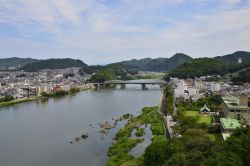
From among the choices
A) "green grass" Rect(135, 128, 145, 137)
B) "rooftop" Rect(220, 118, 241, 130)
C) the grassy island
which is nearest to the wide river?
"green grass" Rect(135, 128, 145, 137)

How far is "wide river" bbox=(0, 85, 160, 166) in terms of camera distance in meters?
9.11

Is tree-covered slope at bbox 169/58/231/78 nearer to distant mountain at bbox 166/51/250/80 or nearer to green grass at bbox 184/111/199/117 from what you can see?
distant mountain at bbox 166/51/250/80

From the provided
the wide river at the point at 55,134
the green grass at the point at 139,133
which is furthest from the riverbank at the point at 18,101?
the green grass at the point at 139,133

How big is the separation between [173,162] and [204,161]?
60 centimetres

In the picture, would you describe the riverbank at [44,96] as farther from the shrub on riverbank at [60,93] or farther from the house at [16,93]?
the house at [16,93]

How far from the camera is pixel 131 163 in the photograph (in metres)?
8.15

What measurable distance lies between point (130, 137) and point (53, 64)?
64.1 metres

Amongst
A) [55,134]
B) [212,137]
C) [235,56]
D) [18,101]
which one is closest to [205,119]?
[212,137]

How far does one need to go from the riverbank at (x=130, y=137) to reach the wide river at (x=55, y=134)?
0.33 meters

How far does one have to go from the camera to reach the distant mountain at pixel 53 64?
67894 mm

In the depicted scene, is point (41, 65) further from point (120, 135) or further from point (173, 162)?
point (173, 162)

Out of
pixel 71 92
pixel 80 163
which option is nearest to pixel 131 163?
pixel 80 163

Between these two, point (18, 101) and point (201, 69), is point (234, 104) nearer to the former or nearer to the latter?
point (18, 101)

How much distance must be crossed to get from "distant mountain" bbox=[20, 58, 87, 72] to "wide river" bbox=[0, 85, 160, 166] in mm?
50392
